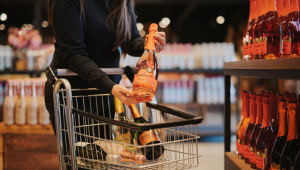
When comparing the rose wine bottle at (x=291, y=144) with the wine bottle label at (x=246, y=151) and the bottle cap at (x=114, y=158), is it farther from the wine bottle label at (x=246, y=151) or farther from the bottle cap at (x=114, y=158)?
the bottle cap at (x=114, y=158)

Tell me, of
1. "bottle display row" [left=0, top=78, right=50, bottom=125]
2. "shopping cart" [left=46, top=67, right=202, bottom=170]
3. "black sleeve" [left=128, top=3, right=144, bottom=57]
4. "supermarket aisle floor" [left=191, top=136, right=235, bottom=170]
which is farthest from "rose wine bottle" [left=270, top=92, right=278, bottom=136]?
"bottle display row" [left=0, top=78, right=50, bottom=125]

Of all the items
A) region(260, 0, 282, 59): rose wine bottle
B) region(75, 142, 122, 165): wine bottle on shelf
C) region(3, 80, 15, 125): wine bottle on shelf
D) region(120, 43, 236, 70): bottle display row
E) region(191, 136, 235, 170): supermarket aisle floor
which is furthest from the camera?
region(120, 43, 236, 70): bottle display row

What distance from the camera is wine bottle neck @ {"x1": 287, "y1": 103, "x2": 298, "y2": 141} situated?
1.23 m

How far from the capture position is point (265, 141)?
4.78 feet

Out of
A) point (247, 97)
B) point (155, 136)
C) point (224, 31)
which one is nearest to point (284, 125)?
point (247, 97)

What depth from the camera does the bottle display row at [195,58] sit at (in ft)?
13.9

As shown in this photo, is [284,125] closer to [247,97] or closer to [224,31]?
[247,97]

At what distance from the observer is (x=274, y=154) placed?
4.46 feet

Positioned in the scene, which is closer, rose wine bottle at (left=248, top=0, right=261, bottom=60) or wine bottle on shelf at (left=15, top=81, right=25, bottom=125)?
rose wine bottle at (left=248, top=0, right=261, bottom=60)

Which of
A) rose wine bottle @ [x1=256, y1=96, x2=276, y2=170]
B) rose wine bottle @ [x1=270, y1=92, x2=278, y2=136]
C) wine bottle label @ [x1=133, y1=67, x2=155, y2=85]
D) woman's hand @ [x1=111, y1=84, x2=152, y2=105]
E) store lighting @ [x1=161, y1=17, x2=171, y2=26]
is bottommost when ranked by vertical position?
rose wine bottle @ [x1=256, y1=96, x2=276, y2=170]

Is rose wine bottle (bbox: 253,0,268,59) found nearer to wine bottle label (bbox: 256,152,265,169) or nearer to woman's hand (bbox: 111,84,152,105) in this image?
wine bottle label (bbox: 256,152,265,169)

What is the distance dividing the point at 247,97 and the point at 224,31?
11.3 ft

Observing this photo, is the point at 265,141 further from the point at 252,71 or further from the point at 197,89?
the point at 197,89

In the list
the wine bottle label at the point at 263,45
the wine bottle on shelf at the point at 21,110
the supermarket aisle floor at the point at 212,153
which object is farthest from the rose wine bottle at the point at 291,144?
the wine bottle on shelf at the point at 21,110
